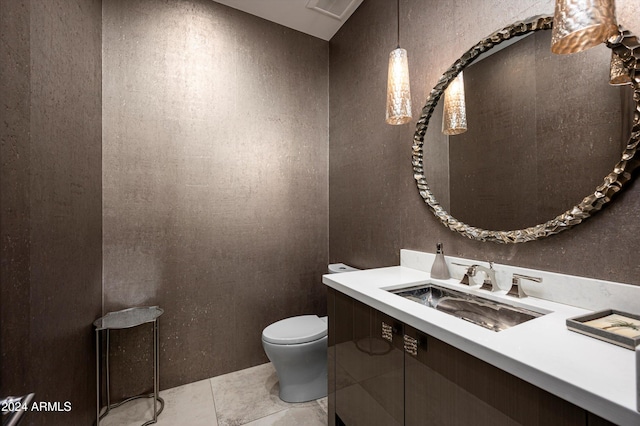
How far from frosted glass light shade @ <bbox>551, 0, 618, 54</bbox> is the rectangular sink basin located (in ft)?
2.89

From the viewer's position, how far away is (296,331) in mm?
1846

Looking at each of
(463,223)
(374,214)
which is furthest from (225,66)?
(463,223)

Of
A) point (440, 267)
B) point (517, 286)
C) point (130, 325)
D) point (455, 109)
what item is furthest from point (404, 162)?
point (130, 325)

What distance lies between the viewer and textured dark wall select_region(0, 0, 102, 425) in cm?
91

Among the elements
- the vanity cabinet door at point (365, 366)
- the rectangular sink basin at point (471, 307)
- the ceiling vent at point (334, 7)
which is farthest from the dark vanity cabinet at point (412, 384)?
the ceiling vent at point (334, 7)

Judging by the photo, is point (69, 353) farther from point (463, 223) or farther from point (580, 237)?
point (580, 237)

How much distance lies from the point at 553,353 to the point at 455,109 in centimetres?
119

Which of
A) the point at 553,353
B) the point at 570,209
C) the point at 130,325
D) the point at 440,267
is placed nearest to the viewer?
the point at 553,353

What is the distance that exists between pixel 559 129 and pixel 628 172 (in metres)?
0.27

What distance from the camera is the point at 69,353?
1.33 meters

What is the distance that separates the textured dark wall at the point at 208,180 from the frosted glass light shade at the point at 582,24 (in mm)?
1852

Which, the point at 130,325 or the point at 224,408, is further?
the point at 224,408

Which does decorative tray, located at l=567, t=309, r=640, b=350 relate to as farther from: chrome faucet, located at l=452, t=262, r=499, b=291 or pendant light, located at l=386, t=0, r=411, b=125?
pendant light, located at l=386, t=0, r=411, b=125

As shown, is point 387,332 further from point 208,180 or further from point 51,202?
point 208,180
